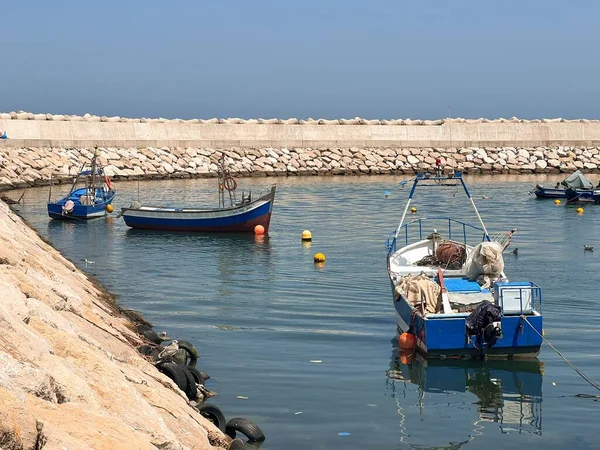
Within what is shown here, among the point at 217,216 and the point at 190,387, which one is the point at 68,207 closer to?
the point at 217,216

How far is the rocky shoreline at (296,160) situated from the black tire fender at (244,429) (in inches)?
1673

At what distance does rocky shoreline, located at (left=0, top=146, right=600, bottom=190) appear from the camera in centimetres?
5488

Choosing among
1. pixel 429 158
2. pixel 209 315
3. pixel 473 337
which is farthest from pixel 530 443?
→ pixel 429 158

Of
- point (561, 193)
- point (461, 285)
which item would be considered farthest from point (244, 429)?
point (561, 193)

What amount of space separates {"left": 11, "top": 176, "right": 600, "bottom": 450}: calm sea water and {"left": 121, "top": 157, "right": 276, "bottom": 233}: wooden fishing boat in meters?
0.54

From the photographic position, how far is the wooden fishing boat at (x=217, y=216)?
34406mm

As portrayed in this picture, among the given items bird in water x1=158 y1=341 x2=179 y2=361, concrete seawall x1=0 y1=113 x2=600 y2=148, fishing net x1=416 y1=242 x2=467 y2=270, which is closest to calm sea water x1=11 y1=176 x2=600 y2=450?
bird in water x1=158 y1=341 x2=179 y2=361

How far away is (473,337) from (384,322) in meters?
3.80

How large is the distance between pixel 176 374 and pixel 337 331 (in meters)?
5.92

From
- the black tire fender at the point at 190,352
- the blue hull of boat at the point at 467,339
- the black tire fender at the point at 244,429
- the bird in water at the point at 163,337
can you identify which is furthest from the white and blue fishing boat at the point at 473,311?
the black tire fender at the point at 244,429

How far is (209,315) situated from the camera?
19.8 meters

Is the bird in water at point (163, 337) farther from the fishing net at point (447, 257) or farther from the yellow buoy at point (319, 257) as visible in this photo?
the yellow buoy at point (319, 257)

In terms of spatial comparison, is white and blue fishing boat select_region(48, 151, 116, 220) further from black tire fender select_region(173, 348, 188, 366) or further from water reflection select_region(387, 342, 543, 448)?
black tire fender select_region(173, 348, 188, 366)

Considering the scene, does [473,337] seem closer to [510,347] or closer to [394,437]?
[510,347]
